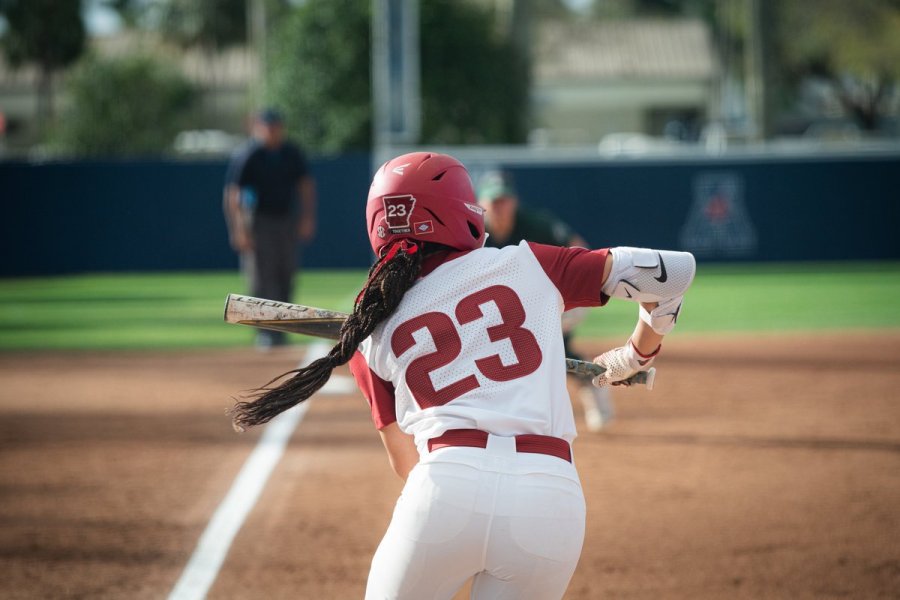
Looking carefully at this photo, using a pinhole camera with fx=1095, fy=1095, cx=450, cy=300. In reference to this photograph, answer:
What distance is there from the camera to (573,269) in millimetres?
2922

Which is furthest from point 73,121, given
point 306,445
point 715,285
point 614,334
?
point 306,445

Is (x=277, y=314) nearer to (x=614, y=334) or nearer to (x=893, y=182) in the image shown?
(x=614, y=334)

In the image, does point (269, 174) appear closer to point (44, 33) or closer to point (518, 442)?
point (518, 442)

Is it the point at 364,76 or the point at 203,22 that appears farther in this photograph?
the point at 203,22

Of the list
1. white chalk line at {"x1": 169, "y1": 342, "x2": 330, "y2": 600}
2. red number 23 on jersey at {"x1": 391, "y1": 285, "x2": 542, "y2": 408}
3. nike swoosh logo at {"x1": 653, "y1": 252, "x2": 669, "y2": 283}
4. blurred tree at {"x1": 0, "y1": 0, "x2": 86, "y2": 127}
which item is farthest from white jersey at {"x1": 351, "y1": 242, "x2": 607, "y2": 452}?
blurred tree at {"x1": 0, "y1": 0, "x2": 86, "y2": 127}

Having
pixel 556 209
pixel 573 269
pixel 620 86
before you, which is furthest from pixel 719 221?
pixel 620 86

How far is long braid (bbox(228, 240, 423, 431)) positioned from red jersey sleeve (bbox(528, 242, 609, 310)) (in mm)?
347

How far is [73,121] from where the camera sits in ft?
125

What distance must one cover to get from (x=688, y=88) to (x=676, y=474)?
50.8m

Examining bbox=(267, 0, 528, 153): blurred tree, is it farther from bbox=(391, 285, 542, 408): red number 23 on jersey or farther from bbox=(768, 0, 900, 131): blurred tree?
bbox=(391, 285, 542, 408): red number 23 on jersey

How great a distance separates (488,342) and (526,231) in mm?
5479

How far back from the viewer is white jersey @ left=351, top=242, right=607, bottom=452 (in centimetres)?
282

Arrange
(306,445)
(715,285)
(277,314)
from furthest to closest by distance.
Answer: (715,285), (306,445), (277,314)

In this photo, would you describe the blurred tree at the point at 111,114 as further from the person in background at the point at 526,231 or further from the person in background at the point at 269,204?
the person in background at the point at 526,231
